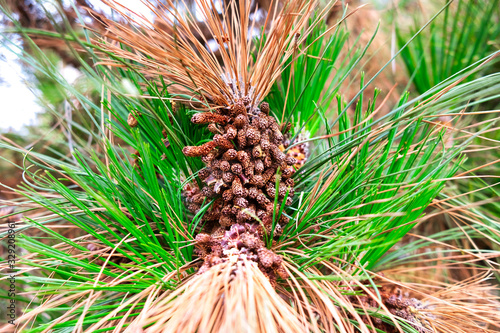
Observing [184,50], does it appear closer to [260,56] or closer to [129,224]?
[260,56]

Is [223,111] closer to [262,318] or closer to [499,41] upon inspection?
[262,318]

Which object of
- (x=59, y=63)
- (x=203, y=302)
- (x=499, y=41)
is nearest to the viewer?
(x=203, y=302)

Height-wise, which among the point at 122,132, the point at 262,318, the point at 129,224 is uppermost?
the point at 122,132

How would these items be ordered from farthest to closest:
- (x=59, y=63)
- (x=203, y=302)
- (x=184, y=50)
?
(x=59, y=63)
(x=184, y=50)
(x=203, y=302)

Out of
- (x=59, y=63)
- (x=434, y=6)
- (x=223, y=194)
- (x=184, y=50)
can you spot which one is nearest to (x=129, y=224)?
(x=223, y=194)

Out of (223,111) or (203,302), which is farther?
(223,111)

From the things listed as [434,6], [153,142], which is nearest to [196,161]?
[153,142]

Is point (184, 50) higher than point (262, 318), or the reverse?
point (184, 50)
